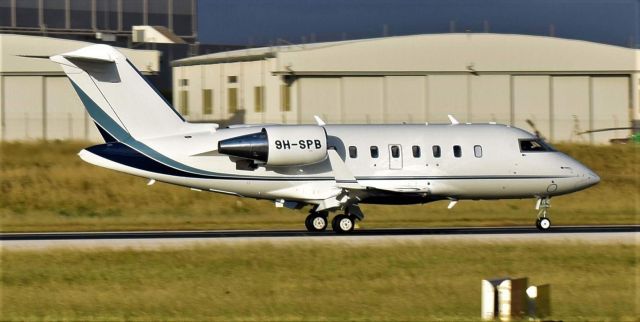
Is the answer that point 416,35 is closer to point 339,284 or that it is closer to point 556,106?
point 556,106

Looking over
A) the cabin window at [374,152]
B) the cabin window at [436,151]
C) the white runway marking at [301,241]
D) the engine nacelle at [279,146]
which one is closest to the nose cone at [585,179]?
the white runway marking at [301,241]

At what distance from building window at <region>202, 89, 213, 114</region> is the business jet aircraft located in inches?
1279

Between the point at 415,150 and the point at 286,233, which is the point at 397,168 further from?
the point at 286,233

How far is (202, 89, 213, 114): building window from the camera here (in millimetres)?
67250

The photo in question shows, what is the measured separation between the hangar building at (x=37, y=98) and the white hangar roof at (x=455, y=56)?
33.7ft

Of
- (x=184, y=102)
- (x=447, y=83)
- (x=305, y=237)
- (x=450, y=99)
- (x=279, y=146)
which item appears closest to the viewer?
(x=305, y=237)

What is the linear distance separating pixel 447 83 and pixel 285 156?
30.6 metres

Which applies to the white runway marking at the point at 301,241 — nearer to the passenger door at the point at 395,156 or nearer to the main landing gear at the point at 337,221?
the main landing gear at the point at 337,221

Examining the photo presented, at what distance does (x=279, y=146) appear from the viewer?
3328 cm

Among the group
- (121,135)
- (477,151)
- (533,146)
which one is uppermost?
(121,135)

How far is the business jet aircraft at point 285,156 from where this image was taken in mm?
33719

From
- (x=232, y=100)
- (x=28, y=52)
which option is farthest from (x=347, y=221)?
(x=28, y=52)

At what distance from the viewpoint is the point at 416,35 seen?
203 feet

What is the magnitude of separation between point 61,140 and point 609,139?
30.6 m
